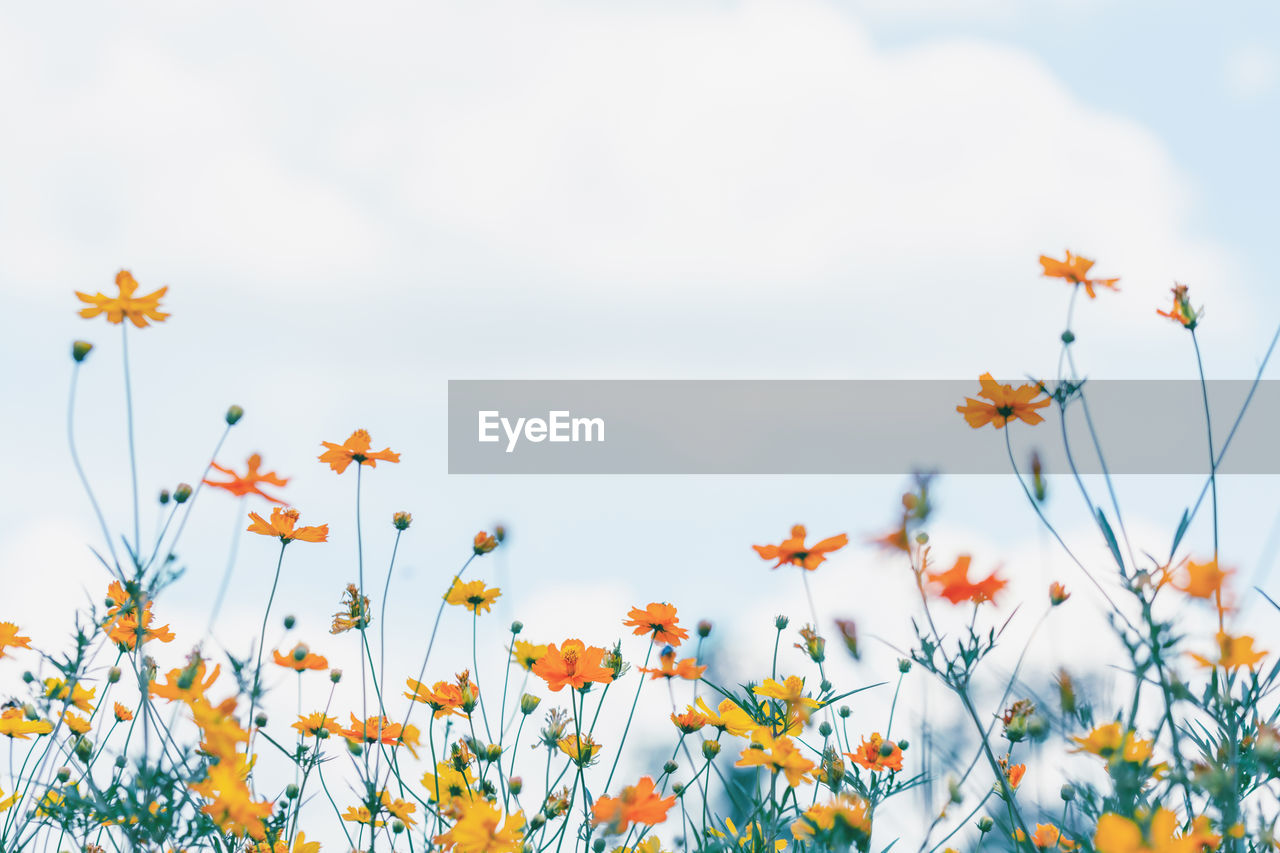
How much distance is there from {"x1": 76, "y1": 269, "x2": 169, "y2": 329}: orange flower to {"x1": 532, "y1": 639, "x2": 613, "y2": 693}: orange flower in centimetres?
105

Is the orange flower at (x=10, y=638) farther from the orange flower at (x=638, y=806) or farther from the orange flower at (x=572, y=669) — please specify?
the orange flower at (x=638, y=806)

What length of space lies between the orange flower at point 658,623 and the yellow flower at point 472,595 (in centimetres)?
35

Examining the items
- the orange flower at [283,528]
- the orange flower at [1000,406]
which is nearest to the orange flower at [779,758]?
the orange flower at [1000,406]

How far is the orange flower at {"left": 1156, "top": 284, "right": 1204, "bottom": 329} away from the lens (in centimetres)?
185

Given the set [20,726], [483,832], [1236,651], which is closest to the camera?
[1236,651]

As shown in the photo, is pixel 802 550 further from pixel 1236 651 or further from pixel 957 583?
pixel 1236 651

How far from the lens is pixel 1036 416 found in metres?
2.07

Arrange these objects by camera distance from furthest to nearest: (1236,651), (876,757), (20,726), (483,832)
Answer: (20,726)
(876,757)
(483,832)
(1236,651)

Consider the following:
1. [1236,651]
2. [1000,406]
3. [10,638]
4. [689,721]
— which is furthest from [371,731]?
[1236,651]

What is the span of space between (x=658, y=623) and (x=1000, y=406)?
2.87 feet

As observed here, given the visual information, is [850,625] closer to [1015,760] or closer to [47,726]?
[1015,760]

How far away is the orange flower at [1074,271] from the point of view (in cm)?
198

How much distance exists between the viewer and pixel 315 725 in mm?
2309

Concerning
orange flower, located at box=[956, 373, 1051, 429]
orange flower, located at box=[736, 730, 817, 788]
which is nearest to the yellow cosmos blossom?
orange flower, located at box=[736, 730, 817, 788]
